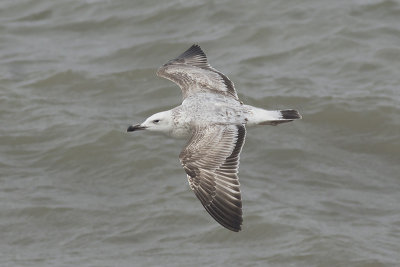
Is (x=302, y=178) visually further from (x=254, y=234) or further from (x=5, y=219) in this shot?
(x=5, y=219)

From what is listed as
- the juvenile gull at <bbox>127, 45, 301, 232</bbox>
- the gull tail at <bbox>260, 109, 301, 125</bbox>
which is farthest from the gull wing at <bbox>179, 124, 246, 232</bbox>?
the gull tail at <bbox>260, 109, 301, 125</bbox>

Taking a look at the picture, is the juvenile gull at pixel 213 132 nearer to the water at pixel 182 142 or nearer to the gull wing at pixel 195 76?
the gull wing at pixel 195 76

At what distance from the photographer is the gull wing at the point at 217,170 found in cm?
657

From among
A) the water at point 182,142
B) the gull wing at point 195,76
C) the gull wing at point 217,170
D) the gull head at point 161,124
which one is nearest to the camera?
the gull wing at point 217,170

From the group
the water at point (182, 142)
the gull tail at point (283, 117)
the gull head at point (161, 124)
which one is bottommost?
the water at point (182, 142)

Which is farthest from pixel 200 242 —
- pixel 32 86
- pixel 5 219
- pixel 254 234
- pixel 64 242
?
pixel 32 86

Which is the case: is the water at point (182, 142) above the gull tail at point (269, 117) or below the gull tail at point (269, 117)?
below

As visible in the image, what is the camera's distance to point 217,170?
679 cm

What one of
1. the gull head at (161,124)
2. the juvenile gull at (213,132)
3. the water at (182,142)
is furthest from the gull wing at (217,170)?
the water at (182,142)

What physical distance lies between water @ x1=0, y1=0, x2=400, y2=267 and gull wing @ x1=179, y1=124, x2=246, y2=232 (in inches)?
73.1

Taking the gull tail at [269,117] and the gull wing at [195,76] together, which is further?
the gull wing at [195,76]

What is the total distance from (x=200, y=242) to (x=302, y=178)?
167 centimetres

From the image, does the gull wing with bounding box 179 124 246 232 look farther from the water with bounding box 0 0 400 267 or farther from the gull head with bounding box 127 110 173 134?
the water with bounding box 0 0 400 267

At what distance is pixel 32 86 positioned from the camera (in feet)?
38.9
